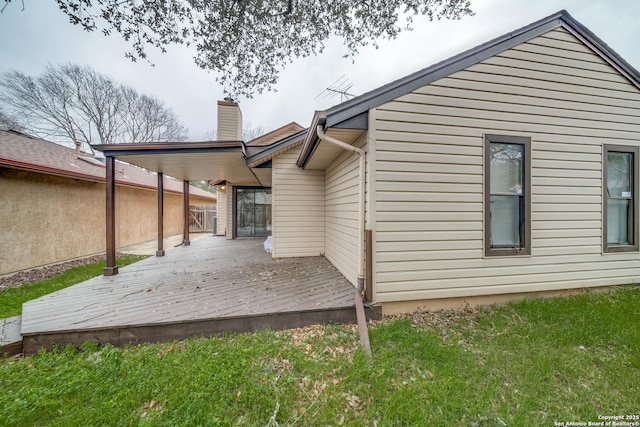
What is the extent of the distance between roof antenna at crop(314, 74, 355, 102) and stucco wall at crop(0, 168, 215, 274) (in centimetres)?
841

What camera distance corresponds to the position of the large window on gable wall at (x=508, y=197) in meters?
3.36

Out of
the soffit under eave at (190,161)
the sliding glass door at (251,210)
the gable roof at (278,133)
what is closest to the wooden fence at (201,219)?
the sliding glass door at (251,210)

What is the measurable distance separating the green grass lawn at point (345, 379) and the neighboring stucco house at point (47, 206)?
5.67 m

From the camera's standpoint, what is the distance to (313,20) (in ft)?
14.3

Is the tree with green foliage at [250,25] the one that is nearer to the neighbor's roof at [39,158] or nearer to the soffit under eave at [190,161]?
the soffit under eave at [190,161]

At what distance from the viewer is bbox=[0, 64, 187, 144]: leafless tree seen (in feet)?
44.7

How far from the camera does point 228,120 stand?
26.7 feet

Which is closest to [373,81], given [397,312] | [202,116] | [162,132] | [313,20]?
[313,20]

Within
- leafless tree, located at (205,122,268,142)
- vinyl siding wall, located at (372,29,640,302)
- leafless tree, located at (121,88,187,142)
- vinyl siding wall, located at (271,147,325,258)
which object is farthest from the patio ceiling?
leafless tree, located at (205,122,268,142)

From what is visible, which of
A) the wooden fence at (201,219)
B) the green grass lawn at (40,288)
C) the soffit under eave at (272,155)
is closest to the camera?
the green grass lawn at (40,288)

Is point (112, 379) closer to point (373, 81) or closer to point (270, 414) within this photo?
point (270, 414)

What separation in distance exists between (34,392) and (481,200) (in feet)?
16.8

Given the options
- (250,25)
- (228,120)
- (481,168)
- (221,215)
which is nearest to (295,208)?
(250,25)

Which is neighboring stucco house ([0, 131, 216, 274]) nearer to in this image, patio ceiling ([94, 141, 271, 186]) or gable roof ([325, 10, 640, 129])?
patio ceiling ([94, 141, 271, 186])
